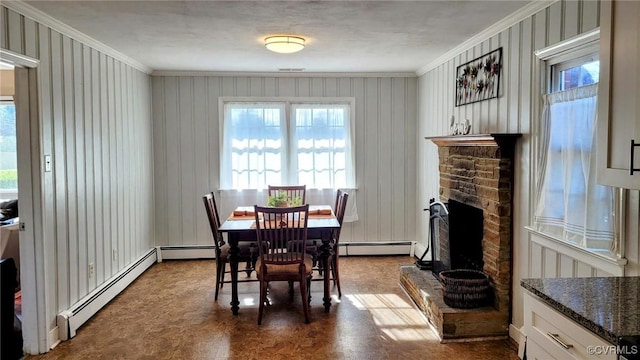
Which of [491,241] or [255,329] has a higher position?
[491,241]

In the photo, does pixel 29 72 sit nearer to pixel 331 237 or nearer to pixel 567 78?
pixel 331 237

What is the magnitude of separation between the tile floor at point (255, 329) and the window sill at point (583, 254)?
84 centimetres

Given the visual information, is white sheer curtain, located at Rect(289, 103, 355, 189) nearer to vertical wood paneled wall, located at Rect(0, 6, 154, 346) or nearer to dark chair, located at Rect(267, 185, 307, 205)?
dark chair, located at Rect(267, 185, 307, 205)

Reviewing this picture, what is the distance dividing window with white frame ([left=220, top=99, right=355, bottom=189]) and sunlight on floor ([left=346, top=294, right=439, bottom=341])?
6.47ft

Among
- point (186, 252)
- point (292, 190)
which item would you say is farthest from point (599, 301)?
point (186, 252)

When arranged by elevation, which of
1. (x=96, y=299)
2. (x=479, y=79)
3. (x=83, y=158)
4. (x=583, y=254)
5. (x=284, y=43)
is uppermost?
(x=284, y=43)

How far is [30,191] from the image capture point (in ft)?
10.0

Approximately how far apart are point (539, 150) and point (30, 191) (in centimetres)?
345

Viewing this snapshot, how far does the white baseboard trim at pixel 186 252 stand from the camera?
5750 millimetres

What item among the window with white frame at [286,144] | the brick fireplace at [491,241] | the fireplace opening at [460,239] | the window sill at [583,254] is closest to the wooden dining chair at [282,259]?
the brick fireplace at [491,241]

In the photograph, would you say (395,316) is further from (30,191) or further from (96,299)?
(30,191)

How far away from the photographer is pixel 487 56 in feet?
12.2

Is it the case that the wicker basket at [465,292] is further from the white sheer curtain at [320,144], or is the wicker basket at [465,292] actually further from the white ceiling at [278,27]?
the white sheer curtain at [320,144]

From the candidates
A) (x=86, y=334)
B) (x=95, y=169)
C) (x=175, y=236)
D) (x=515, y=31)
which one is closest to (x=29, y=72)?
(x=95, y=169)
